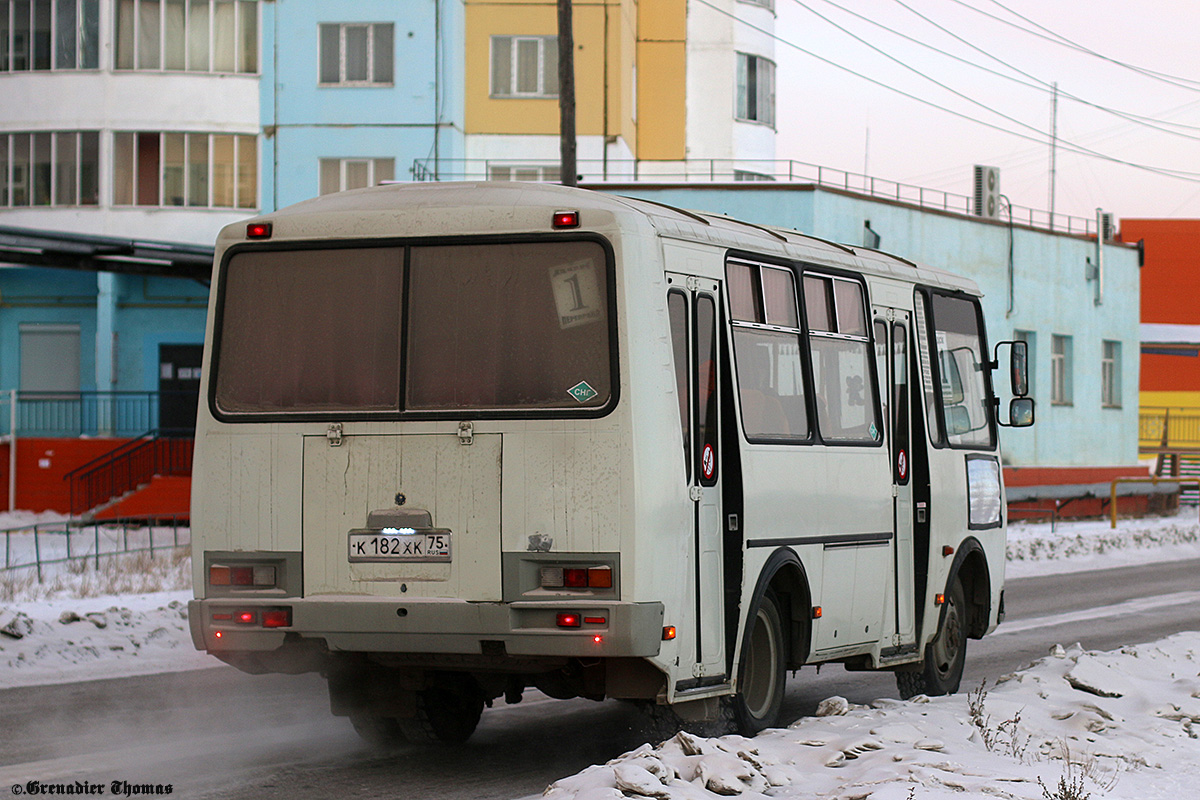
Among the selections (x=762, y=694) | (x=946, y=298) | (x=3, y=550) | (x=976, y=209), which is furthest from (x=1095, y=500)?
(x=762, y=694)

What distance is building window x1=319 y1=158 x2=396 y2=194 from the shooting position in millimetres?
40100

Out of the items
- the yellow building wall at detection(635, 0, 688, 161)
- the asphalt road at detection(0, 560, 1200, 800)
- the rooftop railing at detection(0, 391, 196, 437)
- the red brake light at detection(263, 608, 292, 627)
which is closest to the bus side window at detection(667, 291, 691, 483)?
the asphalt road at detection(0, 560, 1200, 800)

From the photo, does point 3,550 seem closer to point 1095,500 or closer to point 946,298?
point 946,298

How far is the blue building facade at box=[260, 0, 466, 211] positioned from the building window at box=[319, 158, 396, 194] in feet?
0.08

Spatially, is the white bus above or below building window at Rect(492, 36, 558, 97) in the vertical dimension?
below

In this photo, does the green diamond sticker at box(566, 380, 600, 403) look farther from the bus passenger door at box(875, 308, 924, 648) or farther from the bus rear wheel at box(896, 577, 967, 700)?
the bus rear wheel at box(896, 577, 967, 700)

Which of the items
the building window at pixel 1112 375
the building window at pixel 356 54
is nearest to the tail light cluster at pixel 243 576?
the building window at pixel 356 54

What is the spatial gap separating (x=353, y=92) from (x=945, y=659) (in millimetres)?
30741

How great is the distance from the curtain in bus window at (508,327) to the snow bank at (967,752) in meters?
1.81

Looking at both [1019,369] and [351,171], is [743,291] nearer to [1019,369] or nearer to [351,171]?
[1019,369]

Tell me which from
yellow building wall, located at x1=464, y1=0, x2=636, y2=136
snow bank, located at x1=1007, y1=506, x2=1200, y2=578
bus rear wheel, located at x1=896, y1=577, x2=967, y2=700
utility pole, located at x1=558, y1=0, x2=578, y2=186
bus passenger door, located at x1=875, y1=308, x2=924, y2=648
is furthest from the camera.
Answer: yellow building wall, located at x1=464, y1=0, x2=636, y2=136

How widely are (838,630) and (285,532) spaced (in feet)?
11.7

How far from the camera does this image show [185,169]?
131 ft

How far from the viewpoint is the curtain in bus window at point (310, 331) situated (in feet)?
27.6
